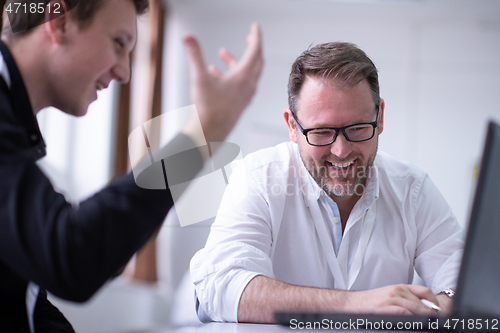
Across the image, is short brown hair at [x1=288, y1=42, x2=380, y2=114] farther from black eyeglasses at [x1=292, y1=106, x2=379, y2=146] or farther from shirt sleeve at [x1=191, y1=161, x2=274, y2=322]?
shirt sleeve at [x1=191, y1=161, x2=274, y2=322]

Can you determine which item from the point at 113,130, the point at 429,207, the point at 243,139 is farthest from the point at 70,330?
the point at 113,130

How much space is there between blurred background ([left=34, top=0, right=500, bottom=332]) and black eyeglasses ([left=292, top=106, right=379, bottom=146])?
393 millimetres

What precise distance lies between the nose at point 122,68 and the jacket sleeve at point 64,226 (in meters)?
0.21

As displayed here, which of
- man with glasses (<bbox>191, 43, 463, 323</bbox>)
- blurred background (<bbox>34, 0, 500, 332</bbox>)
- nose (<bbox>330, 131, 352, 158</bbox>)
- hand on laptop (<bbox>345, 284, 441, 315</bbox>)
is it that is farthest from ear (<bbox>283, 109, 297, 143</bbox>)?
hand on laptop (<bbox>345, 284, 441, 315</bbox>)

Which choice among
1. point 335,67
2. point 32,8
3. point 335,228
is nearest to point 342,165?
point 335,228

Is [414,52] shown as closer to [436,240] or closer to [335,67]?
[335,67]

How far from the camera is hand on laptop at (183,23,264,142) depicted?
41cm

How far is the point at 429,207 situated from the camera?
1135 millimetres

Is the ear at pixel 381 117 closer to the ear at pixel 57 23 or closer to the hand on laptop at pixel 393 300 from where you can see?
the hand on laptop at pixel 393 300

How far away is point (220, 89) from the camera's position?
0.42 meters

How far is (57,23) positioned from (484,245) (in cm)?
68

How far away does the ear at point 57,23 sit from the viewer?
1.84 feet
